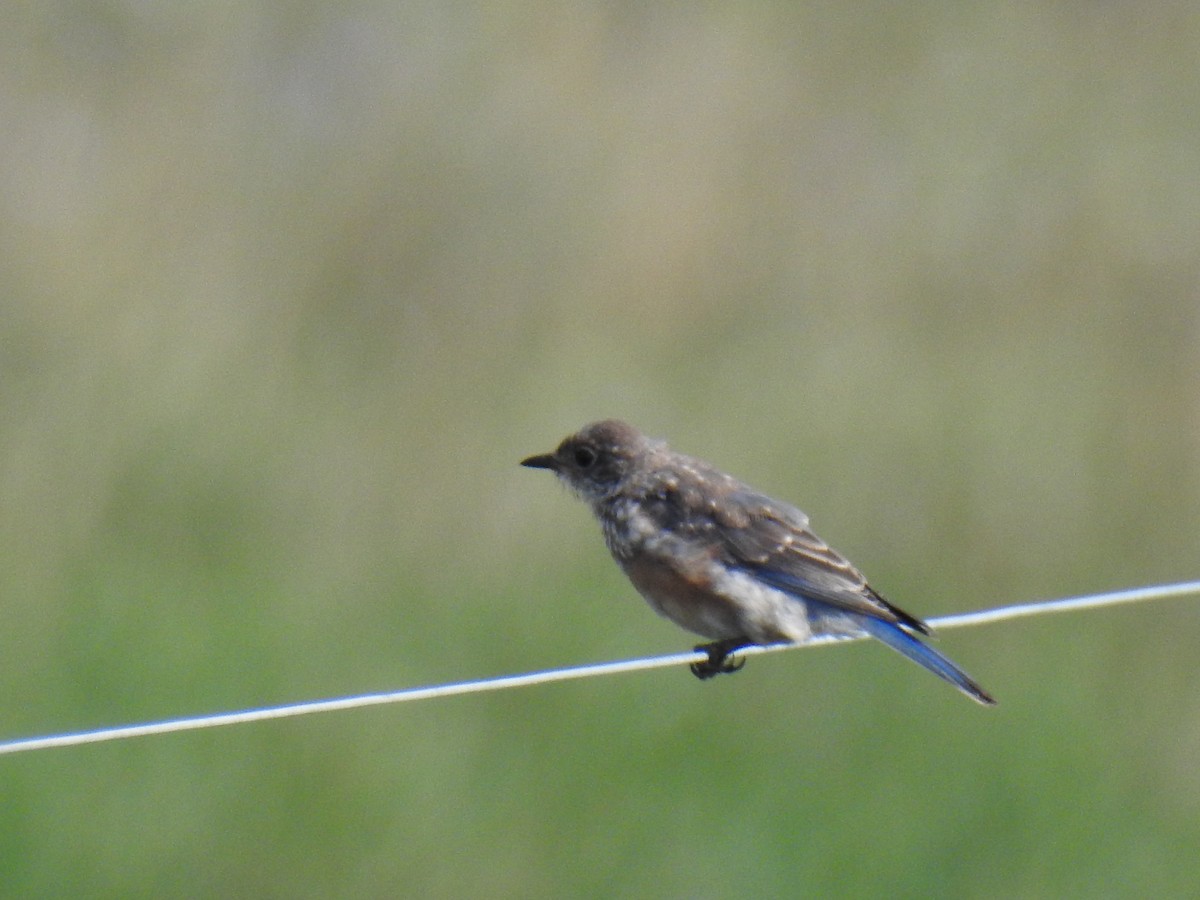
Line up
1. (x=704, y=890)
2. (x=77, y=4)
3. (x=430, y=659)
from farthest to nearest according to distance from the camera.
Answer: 1. (x=77, y=4)
2. (x=430, y=659)
3. (x=704, y=890)

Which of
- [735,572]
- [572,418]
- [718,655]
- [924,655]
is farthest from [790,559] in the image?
[572,418]

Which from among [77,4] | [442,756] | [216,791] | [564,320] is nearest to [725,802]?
[442,756]

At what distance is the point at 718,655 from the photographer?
571cm

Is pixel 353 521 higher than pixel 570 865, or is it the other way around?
pixel 353 521

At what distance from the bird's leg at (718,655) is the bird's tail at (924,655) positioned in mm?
362

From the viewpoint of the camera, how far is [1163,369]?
7.48 metres

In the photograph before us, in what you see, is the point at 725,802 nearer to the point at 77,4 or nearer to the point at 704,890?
the point at 704,890

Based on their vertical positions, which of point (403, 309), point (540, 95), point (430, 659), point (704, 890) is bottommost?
point (704, 890)

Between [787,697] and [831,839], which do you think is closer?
[831,839]

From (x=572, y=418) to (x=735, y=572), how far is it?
1.57 metres

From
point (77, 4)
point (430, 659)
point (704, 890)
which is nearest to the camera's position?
point (704, 890)

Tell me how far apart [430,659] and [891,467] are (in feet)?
5.73

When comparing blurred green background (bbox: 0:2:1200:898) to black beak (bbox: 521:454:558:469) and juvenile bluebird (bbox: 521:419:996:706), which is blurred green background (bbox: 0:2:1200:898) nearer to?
black beak (bbox: 521:454:558:469)

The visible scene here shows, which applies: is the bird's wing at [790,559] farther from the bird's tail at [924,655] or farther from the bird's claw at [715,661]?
the bird's claw at [715,661]
